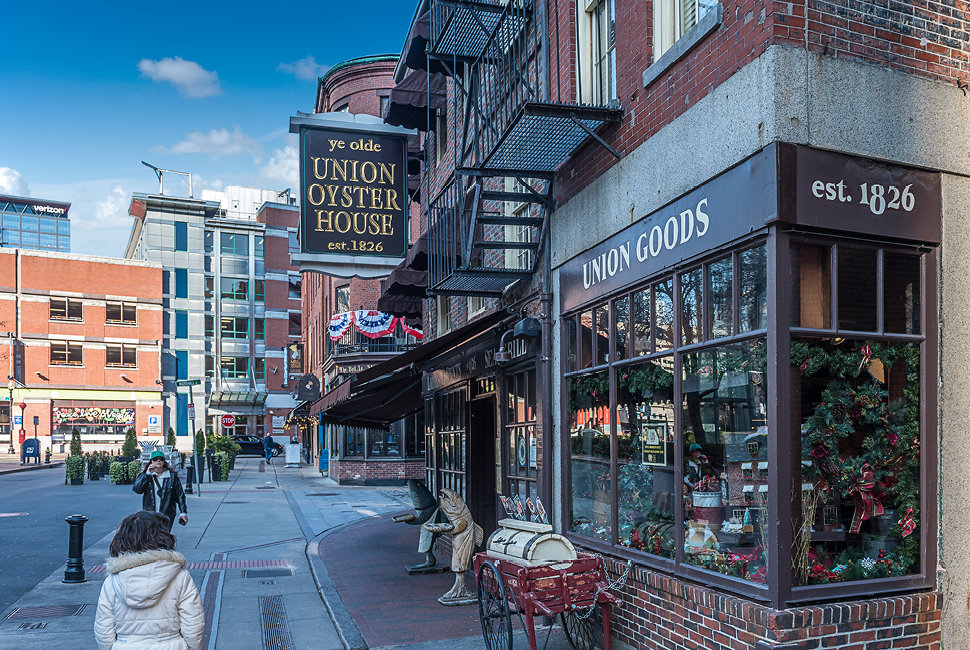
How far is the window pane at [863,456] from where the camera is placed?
219 inches

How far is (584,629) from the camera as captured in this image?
282 inches

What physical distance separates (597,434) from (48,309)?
56.5m

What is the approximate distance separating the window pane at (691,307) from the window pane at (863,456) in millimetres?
937

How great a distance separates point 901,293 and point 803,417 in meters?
1.16

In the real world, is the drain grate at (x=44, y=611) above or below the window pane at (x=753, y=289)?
below

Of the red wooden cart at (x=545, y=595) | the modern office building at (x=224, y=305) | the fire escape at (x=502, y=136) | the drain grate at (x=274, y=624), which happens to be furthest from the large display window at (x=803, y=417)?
the modern office building at (x=224, y=305)

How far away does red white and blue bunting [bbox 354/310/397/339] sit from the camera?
1119 inches

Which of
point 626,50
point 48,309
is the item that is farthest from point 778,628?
point 48,309

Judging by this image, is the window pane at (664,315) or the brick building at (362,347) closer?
the window pane at (664,315)

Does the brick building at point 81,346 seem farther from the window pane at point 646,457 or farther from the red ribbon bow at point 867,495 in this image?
the red ribbon bow at point 867,495

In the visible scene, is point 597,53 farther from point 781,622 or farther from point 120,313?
point 120,313

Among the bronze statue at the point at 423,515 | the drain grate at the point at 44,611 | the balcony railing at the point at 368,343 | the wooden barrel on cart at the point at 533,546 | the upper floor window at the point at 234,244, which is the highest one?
the upper floor window at the point at 234,244

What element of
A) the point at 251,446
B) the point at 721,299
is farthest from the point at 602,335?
the point at 251,446

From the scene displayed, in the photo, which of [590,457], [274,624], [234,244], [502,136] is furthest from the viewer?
[234,244]
